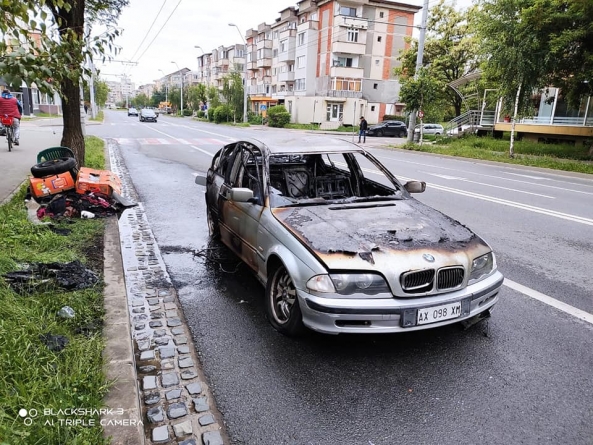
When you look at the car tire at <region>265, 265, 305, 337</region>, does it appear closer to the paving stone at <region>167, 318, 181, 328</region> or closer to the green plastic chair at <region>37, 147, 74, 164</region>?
the paving stone at <region>167, 318, 181, 328</region>

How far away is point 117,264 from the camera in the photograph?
502 cm

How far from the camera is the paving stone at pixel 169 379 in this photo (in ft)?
10.4

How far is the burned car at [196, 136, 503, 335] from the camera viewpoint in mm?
3283

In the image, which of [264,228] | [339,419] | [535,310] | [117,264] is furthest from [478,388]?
[117,264]

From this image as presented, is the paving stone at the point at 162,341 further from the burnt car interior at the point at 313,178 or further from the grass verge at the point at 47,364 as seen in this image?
the burnt car interior at the point at 313,178


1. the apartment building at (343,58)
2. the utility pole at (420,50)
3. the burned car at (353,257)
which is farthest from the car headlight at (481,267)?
the apartment building at (343,58)

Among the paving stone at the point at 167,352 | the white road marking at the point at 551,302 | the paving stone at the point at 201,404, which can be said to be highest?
the white road marking at the point at 551,302

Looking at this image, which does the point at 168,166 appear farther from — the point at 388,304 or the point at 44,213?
the point at 388,304

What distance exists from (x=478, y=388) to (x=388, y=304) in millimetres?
851

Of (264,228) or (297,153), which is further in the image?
(297,153)

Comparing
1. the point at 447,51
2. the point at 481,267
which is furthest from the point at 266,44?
the point at 481,267

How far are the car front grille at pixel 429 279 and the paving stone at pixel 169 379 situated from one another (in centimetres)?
173

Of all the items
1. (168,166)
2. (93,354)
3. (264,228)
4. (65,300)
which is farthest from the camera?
(168,166)

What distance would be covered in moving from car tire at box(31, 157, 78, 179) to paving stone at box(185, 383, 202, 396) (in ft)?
18.3
